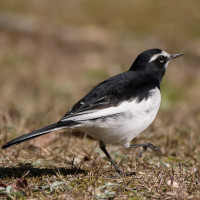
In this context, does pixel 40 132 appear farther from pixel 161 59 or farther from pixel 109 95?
pixel 161 59

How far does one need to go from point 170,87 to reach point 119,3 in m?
8.05

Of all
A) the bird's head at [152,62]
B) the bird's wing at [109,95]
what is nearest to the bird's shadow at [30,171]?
the bird's wing at [109,95]

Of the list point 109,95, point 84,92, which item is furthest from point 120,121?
point 84,92

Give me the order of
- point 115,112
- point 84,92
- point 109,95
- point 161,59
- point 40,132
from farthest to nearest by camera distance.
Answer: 1. point 84,92
2. point 161,59
3. point 109,95
4. point 115,112
5. point 40,132

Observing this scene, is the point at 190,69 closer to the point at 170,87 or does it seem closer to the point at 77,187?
the point at 170,87

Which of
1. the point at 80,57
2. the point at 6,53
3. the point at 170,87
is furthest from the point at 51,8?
the point at 170,87

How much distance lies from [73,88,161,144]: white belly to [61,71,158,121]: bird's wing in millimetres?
45

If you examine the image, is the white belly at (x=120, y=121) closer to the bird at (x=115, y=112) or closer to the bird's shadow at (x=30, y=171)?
the bird at (x=115, y=112)

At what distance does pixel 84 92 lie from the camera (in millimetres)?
9344

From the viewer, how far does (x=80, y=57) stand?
40.9ft

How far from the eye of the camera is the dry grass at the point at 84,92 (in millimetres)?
3855

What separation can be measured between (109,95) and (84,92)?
192 inches

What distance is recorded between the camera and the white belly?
428cm

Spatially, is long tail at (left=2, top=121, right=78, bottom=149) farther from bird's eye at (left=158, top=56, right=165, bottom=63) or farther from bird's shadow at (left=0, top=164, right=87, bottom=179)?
bird's eye at (left=158, top=56, right=165, bottom=63)
